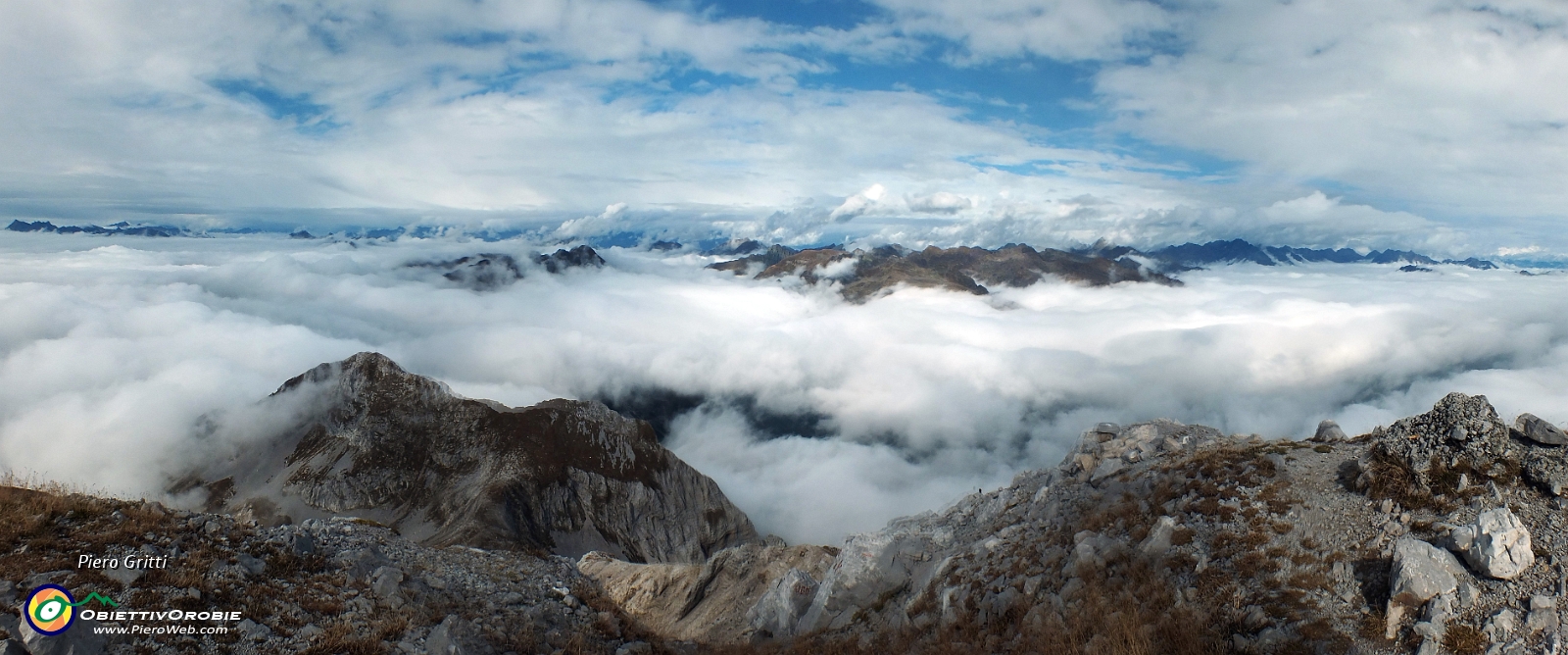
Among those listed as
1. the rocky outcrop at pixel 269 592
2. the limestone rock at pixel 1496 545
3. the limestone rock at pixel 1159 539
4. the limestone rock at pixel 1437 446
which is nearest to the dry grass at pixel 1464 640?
the limestone rock at pixel 1496 545

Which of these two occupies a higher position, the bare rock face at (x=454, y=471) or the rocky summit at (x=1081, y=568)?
the rocky summit at (x=1081, y=568)

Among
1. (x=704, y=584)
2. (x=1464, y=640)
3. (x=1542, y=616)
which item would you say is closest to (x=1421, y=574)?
(x=1464, y=640)

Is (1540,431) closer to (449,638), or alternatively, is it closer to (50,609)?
(449,638)

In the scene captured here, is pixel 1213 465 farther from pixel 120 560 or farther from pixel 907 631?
pixel 120 560

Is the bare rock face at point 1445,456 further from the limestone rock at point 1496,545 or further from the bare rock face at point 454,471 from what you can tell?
the bare rock face at point 454,471

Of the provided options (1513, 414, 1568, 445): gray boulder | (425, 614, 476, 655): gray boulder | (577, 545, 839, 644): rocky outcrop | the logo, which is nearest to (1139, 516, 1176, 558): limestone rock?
(1513, 414, 1568, 445): gray boulder

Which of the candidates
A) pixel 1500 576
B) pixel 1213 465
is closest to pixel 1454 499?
pixel 1500 576

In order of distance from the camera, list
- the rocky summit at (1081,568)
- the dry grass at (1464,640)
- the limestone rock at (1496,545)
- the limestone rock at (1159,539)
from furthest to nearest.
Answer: the limestone rock at (1159,539), the rocky summit at (1081,568), the limestone rock at (1496,545), the dry grass at (1464,640)
